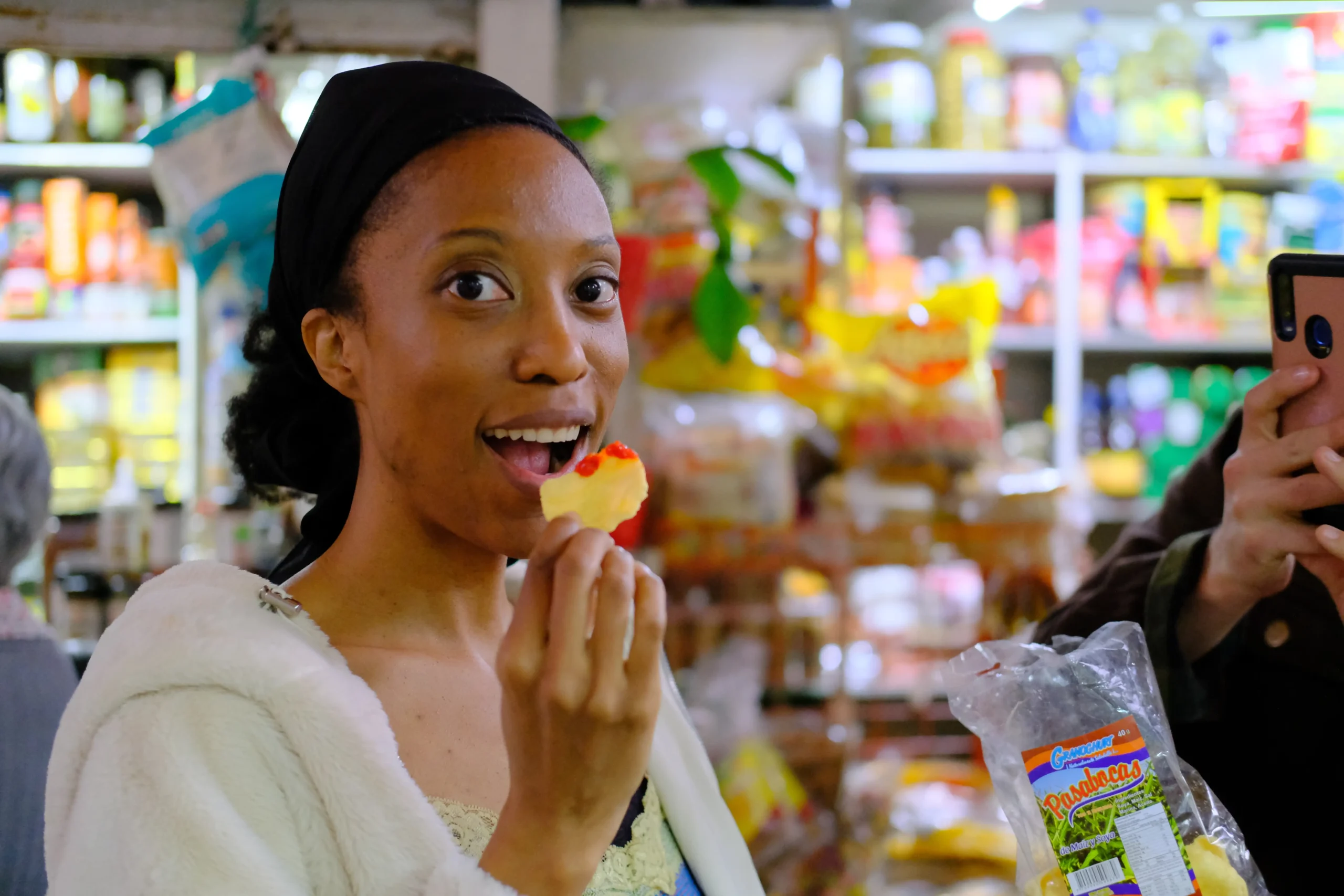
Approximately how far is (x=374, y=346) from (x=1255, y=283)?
10.9ft

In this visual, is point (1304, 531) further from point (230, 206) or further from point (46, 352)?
point (46, 352)

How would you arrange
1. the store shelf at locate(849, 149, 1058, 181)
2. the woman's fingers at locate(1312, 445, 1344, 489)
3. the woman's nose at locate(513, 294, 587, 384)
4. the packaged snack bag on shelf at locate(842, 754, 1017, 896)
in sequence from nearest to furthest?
1. the woman's nose at locate(513, 294, 587, 384)
2. the woman's fingers at locate(1312, 445, 1344, 489)
3. the packaged snack bag on shelf at locate(842, 754, 1017, 896)
4. the store shelf at locate(849, 149, 1058, 181)

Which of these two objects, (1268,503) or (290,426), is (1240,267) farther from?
(290,426)

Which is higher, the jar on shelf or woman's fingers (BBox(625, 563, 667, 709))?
the jar on shelf

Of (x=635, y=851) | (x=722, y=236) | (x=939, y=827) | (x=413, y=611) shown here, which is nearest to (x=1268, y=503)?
(x=635, y=851)

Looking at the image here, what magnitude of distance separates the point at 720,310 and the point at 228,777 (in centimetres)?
148

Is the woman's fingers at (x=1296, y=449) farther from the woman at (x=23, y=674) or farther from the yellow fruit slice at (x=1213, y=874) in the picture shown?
the woman at (x=23, y=674)

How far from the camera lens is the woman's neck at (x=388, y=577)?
0.85 m

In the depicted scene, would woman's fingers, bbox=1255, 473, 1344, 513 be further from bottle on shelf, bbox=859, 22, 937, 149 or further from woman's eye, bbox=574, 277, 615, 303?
bottle on shelf, bbox=859, 22, 937, 149

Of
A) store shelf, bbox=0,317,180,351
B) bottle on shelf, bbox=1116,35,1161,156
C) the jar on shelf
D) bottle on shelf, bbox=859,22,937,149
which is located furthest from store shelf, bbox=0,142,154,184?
bottle on shelf, bbox=1116,35,1161,156

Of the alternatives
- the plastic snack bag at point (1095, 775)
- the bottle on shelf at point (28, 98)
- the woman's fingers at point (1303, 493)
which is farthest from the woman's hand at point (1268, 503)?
the bottle on shelf at point (28, 98)

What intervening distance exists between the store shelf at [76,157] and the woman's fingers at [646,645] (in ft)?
9.52

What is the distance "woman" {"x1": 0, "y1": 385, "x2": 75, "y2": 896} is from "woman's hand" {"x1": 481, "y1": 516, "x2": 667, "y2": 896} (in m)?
1.17

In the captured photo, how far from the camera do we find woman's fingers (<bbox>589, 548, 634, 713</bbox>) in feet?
2.10
